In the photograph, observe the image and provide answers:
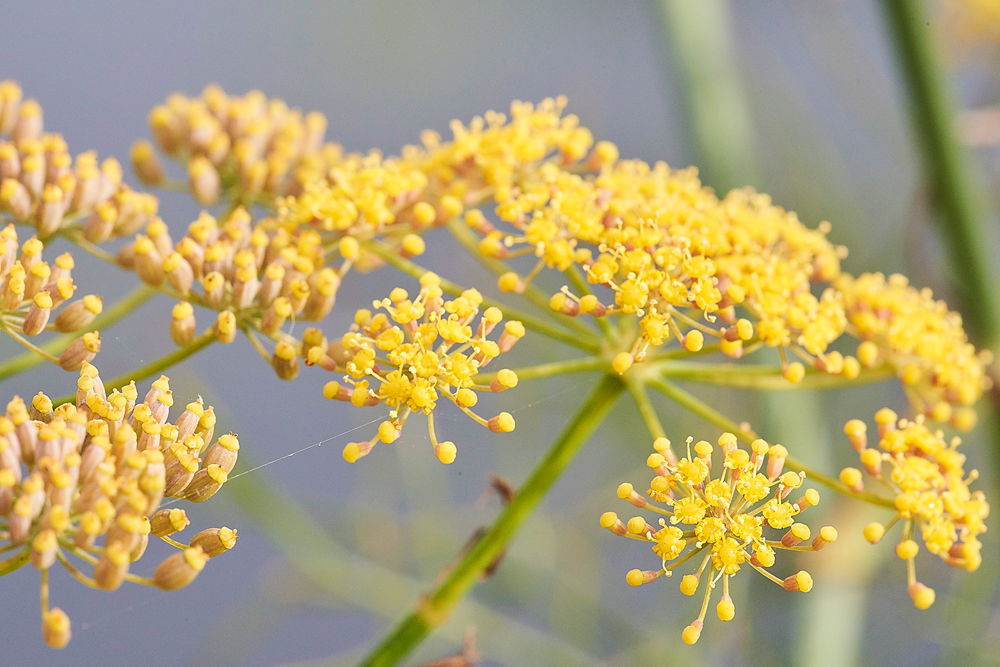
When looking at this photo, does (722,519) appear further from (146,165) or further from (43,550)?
(146,165)

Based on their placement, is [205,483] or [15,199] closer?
[205,483]

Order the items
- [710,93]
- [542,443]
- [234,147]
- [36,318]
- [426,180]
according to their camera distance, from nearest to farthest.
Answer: [36,318] → [426,180] → [234,147] → [710,93] → [542,443]

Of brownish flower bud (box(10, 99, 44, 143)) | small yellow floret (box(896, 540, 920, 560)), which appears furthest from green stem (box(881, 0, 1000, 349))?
brownish flower bud (box(10, 99, 44, 143))

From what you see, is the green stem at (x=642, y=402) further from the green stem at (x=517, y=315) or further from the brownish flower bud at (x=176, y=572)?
A: the brownish flower bud at (x=176, y=572)

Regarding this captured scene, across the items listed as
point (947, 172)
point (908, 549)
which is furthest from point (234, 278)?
point (947, 172)

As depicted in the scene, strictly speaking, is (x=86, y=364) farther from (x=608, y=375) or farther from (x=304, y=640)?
(x=304, y=640)

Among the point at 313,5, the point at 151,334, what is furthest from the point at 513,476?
the point at 313,5

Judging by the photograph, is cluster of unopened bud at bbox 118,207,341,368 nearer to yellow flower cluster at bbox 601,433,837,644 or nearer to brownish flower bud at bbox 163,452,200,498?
brownish flower bud at bbox 163,452,200,498
